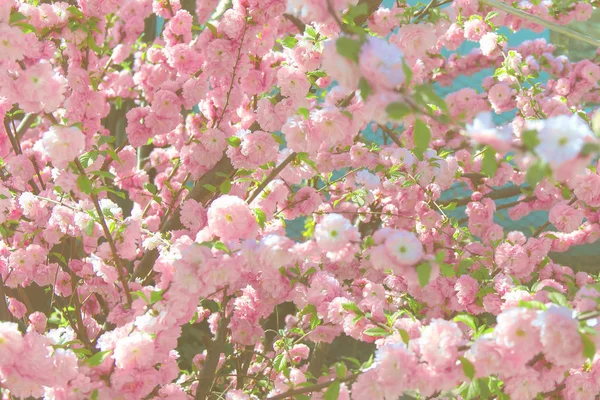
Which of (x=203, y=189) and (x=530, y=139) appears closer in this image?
(x=530, y=139)

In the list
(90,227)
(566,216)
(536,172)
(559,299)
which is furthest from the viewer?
(566,216)

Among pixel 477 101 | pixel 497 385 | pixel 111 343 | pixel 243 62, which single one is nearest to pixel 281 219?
pixel 243 62

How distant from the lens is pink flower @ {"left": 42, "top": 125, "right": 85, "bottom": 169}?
1.46 m

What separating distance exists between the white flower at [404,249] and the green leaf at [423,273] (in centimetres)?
2

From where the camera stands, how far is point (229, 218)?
1380 mm

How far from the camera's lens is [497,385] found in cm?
141

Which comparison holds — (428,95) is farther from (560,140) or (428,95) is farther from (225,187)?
(225,187)

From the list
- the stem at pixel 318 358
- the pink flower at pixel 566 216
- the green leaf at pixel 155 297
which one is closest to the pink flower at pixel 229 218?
the green leaf at pixel 155 297

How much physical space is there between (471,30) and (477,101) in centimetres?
64

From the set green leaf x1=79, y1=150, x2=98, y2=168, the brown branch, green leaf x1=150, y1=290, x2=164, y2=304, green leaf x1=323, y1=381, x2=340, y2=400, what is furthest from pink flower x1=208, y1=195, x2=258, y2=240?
the brown branch

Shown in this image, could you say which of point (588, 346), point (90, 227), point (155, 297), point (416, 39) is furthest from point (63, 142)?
point (588, 346)

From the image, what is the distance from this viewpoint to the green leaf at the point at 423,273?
120 cm

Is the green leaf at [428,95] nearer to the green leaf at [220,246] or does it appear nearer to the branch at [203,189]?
the green leaf at [220,246]

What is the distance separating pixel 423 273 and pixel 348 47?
0.49 m
